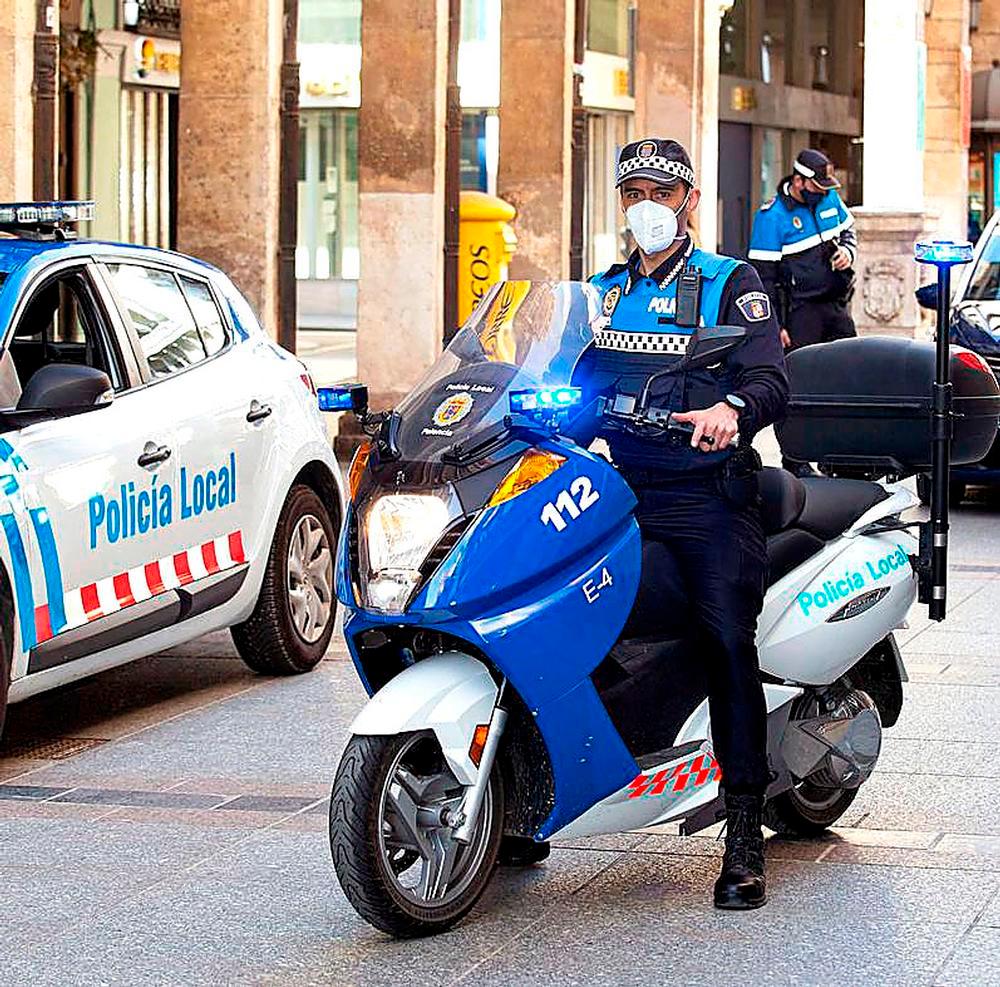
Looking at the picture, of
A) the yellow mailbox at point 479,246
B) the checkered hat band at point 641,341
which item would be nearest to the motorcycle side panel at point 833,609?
the checkered hat band at point 641,341

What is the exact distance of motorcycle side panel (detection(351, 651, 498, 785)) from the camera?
527 centimetres

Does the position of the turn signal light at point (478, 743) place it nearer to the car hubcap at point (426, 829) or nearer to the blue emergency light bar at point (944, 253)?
the car hubcap at point (426, 829)

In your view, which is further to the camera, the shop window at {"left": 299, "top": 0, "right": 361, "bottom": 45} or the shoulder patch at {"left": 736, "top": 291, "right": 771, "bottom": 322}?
the shop window at {"left": 299, "top": 0, "right": 361, "bottom": 45}

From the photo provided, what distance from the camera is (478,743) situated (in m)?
5.37

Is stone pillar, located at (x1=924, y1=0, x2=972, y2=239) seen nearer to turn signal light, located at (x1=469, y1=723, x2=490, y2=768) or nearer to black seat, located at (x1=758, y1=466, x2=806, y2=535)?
black seat, located at (x1=758, y1=466, x2=806, y2=535)

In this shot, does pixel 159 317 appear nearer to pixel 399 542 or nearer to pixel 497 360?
pixel 497 360

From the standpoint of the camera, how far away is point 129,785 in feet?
23.6

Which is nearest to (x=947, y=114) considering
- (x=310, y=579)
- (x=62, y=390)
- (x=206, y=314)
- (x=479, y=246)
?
(x=479, y=246)

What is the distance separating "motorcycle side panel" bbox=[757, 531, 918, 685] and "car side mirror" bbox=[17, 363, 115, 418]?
7.87ft

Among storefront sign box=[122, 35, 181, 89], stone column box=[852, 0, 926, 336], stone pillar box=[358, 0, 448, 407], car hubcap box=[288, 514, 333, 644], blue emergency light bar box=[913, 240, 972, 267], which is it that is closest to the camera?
blue emergency light bar box=[913, 240, 972, 267]

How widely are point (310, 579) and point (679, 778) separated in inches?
144

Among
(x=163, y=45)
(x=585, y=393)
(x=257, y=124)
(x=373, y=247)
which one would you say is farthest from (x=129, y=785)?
(x=163, y=45)

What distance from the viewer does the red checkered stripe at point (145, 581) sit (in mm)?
7496

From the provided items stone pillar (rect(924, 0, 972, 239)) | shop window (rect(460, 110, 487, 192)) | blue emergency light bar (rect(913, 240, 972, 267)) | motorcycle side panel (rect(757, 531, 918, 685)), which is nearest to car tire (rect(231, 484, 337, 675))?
motorcycle side panel (rect(757, 531, 918, 685))
